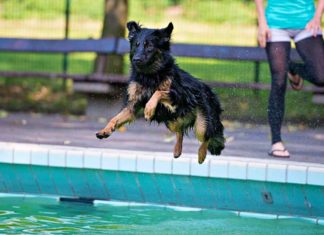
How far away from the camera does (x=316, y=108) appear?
1275 cm

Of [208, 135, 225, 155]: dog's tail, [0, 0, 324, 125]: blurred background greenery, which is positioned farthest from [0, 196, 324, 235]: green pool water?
[0, 0, 324, 125]: blurred background greenery

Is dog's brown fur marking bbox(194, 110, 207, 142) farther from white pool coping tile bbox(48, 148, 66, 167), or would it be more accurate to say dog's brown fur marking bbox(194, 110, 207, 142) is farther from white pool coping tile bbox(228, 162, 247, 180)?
white pool coping tile bbox(48, 148, 66, 167)

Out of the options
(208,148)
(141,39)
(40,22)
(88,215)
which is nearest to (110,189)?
(88,215)

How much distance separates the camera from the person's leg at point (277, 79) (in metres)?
8.26

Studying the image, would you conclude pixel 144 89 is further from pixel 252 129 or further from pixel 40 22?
pixel 40 22

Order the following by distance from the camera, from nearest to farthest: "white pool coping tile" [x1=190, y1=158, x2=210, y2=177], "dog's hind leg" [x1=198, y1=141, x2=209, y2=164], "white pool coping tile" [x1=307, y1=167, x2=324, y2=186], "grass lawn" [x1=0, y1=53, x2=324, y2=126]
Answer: "dog's hind leg" [x1=198, y1=141, x2=209, y2=164] < "white pool coping tile" [x1=307, y1=167, x2=324, y2=186] < "white pool coping tile" [x1=190, y1=158, x2=210, y2=177] < "grass lawn" [x1=0, y1=53, x2=324, y2=126]

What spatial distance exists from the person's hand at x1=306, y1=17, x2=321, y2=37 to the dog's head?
87.8 inches

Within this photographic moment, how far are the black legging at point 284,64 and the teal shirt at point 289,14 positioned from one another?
16 cm

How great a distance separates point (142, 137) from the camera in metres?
10.5

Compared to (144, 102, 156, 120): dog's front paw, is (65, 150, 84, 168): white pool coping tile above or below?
below

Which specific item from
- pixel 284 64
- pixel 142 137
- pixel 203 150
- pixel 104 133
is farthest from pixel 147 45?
pixel 142 137

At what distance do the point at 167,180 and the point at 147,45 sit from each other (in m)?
2.05

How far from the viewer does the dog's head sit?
20.1ft

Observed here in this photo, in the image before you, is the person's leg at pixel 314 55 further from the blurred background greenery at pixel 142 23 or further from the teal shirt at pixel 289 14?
the blurred background greenery at pixel 142 23
